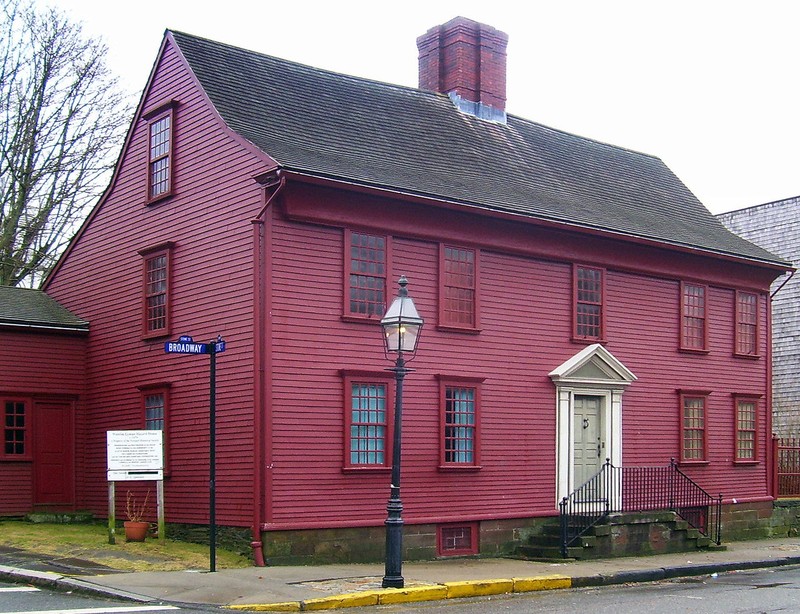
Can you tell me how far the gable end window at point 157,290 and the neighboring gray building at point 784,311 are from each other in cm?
2025

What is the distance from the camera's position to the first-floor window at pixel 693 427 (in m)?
25.0

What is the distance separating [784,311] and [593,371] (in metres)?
14.2

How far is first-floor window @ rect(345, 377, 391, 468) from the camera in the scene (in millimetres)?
19344

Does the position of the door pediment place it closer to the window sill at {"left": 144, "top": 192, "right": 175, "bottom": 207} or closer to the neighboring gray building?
the window sill at {"left": 144, "top": 192, "right": 175, "bottom": 207}

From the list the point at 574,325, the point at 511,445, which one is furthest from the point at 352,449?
the point at 574,325

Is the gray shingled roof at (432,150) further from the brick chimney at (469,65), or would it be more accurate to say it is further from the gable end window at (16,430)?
the gable end window at (16,430)

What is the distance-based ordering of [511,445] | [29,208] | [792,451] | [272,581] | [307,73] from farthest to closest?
[29,208] < [792,451] < [307,73] < [511,445] < [272,581]

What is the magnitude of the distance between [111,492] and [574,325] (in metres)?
9.47

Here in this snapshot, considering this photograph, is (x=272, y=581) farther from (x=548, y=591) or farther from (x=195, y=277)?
(x=195, y=277)

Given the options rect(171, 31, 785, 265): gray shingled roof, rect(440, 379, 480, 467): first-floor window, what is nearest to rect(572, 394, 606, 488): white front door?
rect(440, 379, 480, 467): first-floor window

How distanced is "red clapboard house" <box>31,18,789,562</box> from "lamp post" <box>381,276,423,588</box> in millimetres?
3104

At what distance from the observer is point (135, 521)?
64.2 feet

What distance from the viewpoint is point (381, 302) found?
19.9 metres

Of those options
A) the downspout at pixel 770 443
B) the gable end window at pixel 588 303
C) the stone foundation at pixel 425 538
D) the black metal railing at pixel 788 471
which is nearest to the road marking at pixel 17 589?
the stone foundation at pixel 425 538
